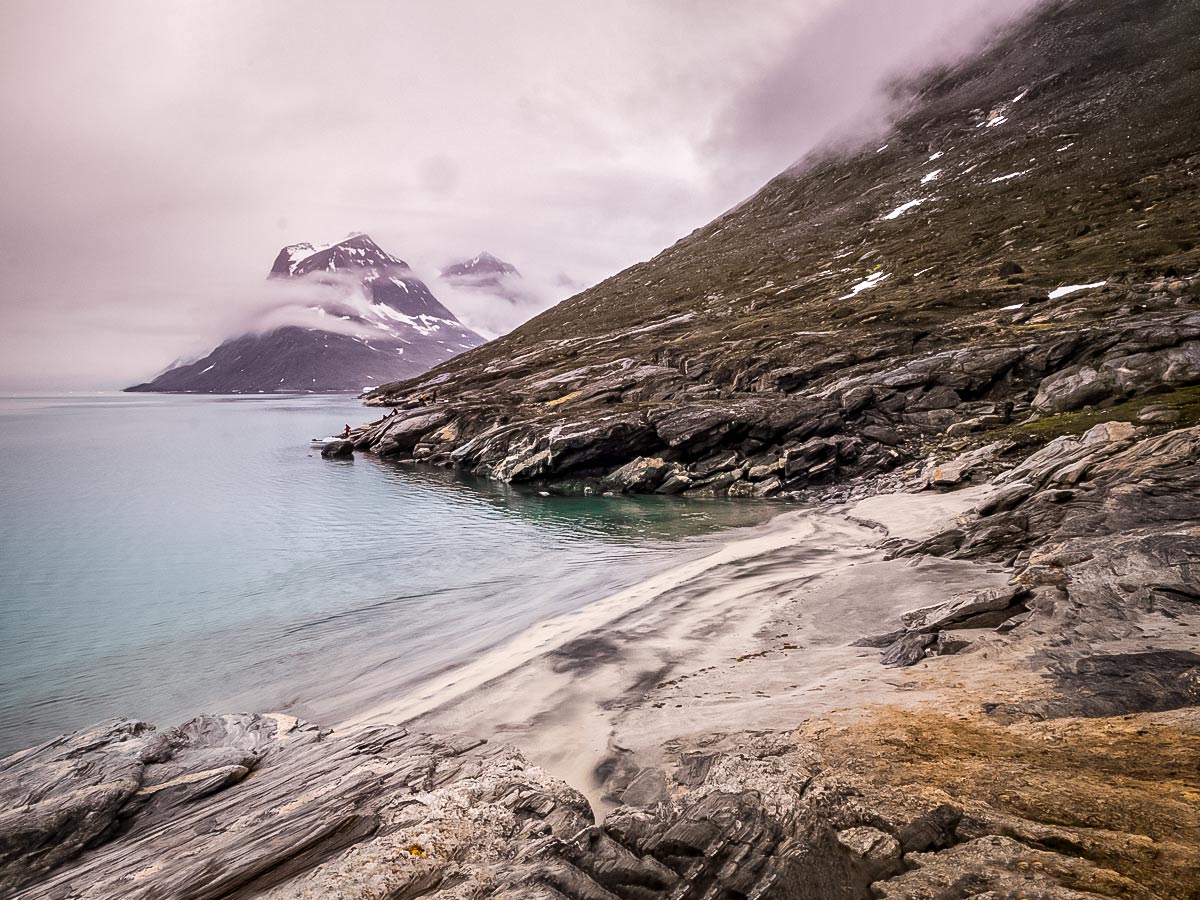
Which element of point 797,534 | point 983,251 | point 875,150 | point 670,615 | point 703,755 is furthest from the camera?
point 875,150

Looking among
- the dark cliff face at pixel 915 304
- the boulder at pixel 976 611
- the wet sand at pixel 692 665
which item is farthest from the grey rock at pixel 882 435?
the boulder at pixel 976 611

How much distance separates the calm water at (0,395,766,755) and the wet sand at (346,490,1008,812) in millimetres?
3058

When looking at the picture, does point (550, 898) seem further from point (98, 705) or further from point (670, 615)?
point (98, 705)

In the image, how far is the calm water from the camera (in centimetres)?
1722

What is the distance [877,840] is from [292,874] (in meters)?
6.78

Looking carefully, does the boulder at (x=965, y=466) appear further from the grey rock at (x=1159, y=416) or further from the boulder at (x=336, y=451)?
the boulder at (x=336, y=451)

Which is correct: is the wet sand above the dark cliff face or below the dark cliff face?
below

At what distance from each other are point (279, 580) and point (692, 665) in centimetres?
2314

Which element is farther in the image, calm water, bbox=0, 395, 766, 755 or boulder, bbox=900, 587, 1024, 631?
calm water, bbox=0, 395, 766, 755

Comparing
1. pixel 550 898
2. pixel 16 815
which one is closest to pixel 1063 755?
pixel 550 898

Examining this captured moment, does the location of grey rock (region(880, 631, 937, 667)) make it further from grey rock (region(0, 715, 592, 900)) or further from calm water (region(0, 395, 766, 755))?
calm water (region(0, 395, 766, 755))

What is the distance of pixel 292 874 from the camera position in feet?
22.6

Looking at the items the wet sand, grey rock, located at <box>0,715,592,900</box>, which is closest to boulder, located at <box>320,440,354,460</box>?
the wet sand

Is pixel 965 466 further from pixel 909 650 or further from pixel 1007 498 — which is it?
pixel 909 650
